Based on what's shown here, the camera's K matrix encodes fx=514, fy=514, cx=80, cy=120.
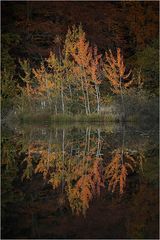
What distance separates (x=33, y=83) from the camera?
29.9m

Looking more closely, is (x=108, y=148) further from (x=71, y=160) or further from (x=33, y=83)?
(x=33, y=83)

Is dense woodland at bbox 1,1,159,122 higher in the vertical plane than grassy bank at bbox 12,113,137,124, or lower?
higher

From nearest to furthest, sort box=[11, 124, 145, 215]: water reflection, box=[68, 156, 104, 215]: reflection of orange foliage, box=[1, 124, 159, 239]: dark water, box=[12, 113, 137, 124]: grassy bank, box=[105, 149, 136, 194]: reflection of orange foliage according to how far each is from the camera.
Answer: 1. box=[1, 124, 159, 239]: dark water
2. box=[68, 156, 104, 215]: reflection of orange foliage
3. box=[11, 124, 145, 215]: water reflection
4. box=[105, 149, 136, 194]: reflection of orange foliage
5. box=[12, 113, 137, 124]: grassy bank

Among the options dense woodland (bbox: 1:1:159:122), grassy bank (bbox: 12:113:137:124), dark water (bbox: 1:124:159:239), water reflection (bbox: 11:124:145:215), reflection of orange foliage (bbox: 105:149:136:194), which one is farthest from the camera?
dense woodland (bbox: 1:1:159:122)

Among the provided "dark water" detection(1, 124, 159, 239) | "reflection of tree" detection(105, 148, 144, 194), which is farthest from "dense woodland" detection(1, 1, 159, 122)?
"dark water" detection(1, 124, 159, 239)

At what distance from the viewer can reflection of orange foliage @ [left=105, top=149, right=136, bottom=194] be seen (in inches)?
281

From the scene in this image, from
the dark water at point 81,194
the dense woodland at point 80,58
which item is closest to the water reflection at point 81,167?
the dark water at point 81,194

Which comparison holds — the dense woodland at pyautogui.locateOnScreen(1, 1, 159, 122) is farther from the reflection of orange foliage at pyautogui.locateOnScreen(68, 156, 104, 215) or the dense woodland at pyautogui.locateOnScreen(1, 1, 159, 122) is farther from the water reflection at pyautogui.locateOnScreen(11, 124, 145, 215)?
the reflection of orange foliage at pyautogui.locateOnScreen(68, 156, 104, 215)

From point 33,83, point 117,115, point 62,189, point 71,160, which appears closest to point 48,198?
point 62,189

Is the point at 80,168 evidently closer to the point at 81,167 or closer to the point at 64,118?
the point at 81,167

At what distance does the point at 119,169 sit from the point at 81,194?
6.83 feet

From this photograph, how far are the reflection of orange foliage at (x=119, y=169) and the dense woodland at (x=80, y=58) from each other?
50.3 ft

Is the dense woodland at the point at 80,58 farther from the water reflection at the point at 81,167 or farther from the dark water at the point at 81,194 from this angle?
the dark water at the point at 81,194

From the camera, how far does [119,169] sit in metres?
8.34
